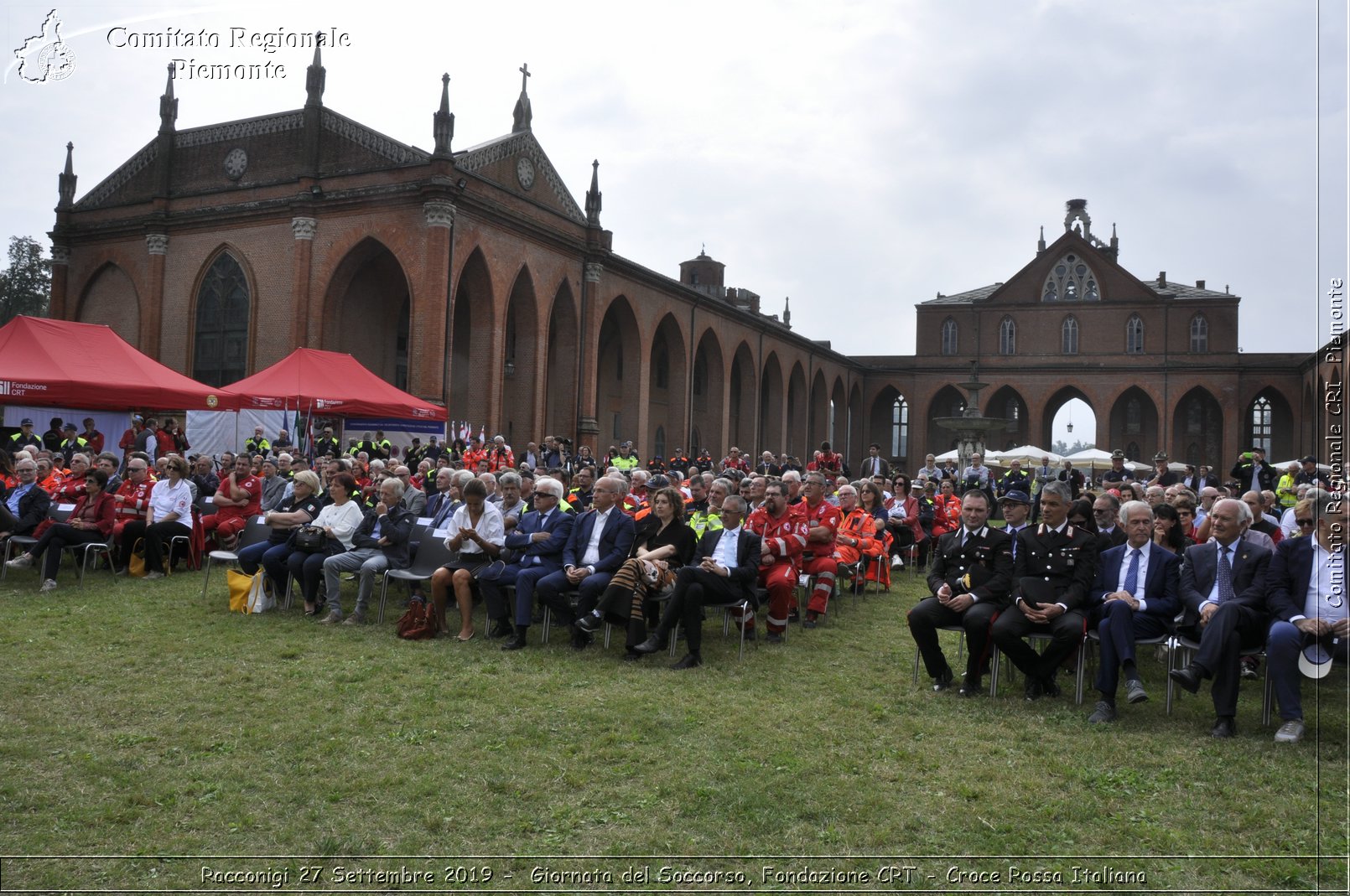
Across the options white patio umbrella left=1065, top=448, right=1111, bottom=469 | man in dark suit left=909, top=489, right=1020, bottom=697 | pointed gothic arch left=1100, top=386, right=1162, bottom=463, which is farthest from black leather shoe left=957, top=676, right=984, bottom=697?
pointed gothic arch left=1100, top=386, right=1162, bottom=463

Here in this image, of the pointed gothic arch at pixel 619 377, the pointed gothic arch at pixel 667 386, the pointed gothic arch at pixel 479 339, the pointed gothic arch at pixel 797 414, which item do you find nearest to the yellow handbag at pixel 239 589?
the pointed gothic arch at pixel 479 339

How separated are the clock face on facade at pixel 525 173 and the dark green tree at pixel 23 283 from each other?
2720 cm

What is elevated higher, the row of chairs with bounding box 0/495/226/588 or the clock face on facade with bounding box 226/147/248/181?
the clock face on facade with bounding box 226/147/248/181

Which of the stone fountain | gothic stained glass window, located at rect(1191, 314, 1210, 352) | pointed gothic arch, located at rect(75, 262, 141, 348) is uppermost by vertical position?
gothic stained glass window, located at rect(1191, 314, 1210, 352)

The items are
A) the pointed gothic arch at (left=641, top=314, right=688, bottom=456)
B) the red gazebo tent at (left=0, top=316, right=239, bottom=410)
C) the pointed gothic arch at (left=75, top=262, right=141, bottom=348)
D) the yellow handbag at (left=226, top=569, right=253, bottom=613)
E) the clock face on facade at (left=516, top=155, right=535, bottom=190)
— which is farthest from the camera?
the pointed gothic arch at (left=641, top=314, right=688, bottom=456)

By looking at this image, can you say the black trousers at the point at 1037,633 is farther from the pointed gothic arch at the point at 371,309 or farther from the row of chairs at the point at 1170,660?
the pointed gothic arch at the point at 371,309

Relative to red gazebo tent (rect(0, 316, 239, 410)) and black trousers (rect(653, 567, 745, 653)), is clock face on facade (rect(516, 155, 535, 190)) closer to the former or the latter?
red gazebo tent (rect(0, 316, 239, 410))

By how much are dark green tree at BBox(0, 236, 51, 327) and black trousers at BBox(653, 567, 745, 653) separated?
146 ft

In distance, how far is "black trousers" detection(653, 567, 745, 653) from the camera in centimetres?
732

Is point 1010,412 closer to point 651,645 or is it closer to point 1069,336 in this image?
point 1069,336

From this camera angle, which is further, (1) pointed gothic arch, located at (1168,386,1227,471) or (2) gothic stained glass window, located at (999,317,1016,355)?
(2) gothic stained glass window, located at (999,317,1016,355)

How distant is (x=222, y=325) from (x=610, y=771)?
26059 millimetres

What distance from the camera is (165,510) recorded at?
1066 cm

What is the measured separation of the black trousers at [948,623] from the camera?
643cm
